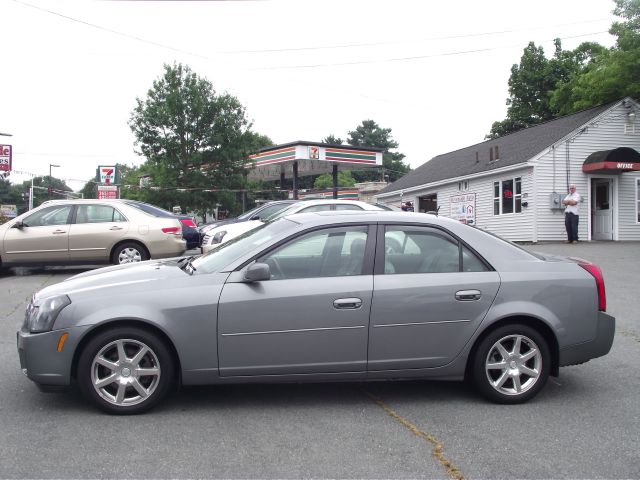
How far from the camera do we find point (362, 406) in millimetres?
4496

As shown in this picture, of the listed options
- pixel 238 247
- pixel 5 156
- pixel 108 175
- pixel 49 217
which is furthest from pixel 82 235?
pixel 108 175

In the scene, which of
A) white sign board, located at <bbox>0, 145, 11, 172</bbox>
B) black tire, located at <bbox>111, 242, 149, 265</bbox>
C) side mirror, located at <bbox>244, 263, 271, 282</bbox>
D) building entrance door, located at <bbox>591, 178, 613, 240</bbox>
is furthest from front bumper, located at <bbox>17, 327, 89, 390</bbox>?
building entrance door, located at <bbox>591, 178, 613, 240</bbox>

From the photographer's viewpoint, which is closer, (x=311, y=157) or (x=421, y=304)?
(x=421, y=304)

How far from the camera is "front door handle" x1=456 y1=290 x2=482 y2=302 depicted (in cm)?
449

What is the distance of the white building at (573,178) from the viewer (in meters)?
21.5

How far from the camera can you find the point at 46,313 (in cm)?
419

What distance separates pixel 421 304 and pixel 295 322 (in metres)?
0.97

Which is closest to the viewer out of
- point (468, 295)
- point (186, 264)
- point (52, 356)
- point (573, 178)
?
point (52, 356)

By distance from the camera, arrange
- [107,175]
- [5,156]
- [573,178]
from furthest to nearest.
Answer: [107,175] → [573,178] → [5,156]

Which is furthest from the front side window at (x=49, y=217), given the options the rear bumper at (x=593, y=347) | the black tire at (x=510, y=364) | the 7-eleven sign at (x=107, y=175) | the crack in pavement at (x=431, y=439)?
the 7-eleven sign at (x=107, y=175)

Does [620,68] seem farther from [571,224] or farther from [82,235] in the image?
[82,235]

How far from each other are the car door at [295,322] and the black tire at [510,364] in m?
0.95

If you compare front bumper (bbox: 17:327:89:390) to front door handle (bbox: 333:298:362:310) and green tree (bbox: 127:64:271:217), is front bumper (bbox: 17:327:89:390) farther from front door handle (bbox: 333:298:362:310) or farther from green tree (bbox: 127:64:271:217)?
green tree (bbox: 127:64:271:217)

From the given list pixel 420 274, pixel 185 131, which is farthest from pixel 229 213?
pixel 420 274
